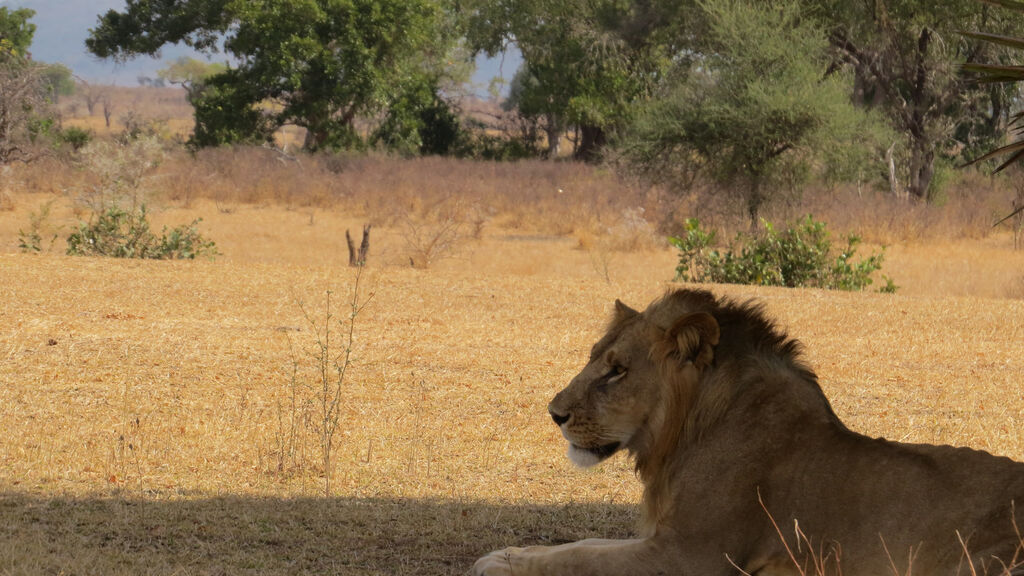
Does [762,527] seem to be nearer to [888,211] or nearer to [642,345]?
[642,345]

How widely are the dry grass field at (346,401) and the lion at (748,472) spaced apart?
78cm

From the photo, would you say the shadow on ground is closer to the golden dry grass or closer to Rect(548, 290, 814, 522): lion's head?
the golden dry grass

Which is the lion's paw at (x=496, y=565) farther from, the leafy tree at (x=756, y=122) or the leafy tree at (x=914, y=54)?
the leafy tree at (x=914, y=54)

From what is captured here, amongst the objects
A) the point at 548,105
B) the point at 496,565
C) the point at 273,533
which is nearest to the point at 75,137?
the point at 548,105

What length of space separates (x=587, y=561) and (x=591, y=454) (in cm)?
40

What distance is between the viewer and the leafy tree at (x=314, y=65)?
3762 centimetres

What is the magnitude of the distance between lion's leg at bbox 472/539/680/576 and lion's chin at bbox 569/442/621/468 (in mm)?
270

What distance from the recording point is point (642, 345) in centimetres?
378

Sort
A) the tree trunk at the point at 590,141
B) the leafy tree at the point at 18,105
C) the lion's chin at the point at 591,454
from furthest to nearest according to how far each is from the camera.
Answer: the tree trunk at the point at 590,141 → the leafy tree at the point at 18,105 → the lion's chin at the point at 591,454

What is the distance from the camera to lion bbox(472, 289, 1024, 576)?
10.8ft

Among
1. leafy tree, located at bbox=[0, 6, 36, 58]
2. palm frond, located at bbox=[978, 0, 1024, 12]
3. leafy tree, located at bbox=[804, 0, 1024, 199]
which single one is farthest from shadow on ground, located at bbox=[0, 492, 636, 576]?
leafy tree, located at bbox=[0, 6, 36, 58]

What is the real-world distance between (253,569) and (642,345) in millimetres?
1910

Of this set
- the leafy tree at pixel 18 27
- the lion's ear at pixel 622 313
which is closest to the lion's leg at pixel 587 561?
the lion's ear at pixel 622 313

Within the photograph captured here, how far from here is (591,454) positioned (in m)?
3.77
